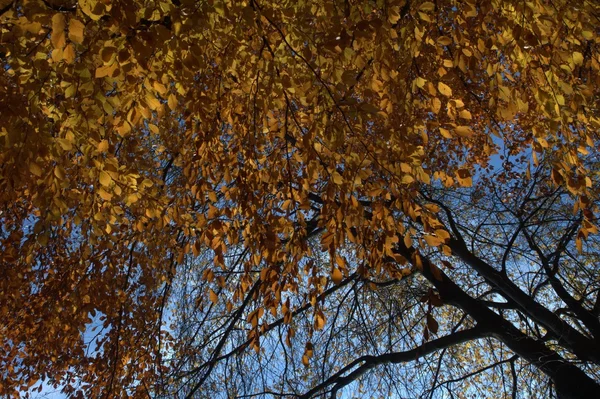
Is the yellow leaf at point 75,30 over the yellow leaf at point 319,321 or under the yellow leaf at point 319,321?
over

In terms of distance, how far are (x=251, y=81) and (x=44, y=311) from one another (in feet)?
11.4

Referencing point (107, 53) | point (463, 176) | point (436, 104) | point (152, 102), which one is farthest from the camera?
point (436, 104)

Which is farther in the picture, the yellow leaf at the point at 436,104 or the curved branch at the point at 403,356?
the curved branch at the point at 403,356

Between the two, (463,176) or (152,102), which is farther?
(463,176)

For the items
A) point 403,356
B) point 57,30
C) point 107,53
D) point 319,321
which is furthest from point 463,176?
point 403,356

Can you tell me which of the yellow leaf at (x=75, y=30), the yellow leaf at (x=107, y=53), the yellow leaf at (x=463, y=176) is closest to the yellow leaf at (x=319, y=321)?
the yellow leaf at (x=463, y=176)

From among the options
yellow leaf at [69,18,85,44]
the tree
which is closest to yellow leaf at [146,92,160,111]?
the tree

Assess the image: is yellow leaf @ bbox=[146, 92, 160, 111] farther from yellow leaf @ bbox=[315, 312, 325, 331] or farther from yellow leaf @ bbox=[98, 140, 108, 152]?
yellow leaf @ bbox=[315, 312, 325, 331]

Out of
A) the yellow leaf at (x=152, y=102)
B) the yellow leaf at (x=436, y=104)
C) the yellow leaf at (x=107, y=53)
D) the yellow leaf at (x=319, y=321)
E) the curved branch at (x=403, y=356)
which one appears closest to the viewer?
the yellow leaf at (x=107, y=53)

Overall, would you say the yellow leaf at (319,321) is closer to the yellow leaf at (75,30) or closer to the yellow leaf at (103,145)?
the yellow leaf at (103,145)

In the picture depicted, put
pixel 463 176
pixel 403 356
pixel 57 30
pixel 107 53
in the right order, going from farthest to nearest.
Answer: pixel 403 356 < pixel 463 176 < pixel 107 53 < pixel 57 30

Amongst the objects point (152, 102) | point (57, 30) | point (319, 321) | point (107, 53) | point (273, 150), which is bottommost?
Answer: point (319, 321)

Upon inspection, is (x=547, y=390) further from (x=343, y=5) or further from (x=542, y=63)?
(x=343, y=5)

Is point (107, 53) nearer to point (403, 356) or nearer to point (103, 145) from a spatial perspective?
point (103, 145)
